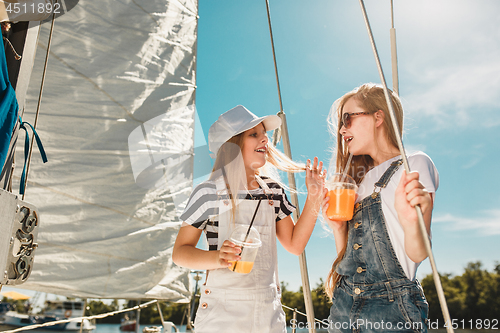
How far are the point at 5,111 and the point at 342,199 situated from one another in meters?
1.14

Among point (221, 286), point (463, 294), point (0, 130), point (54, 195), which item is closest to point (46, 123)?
point (54, 195)

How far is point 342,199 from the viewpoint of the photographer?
1289mm

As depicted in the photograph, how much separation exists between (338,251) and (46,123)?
2.70 m

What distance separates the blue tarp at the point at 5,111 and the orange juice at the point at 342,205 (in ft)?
3.55

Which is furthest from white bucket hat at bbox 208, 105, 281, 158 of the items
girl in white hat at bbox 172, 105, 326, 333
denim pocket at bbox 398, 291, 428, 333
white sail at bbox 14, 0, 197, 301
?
white sail at bbox 14, 0, 197, 301

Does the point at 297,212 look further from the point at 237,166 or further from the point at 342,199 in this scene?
the point at 342,199

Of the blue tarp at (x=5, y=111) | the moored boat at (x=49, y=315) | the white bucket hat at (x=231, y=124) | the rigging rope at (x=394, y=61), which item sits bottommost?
the moored boat at (x=49, y=315)

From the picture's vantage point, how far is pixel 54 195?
9.54 ft

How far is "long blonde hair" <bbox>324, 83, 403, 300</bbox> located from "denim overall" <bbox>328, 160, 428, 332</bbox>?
9 cm

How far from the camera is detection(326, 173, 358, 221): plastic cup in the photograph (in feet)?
4.21

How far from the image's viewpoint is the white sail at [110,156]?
2.91 metres

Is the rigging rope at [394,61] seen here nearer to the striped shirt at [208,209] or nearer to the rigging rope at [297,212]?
the rigging rope at [297,212]

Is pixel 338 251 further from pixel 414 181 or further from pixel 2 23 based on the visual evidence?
pixel 2 23

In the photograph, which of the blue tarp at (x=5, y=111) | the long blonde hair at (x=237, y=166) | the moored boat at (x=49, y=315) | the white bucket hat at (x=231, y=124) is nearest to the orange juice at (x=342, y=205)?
the long blonde hair at (x=237, y=166)
